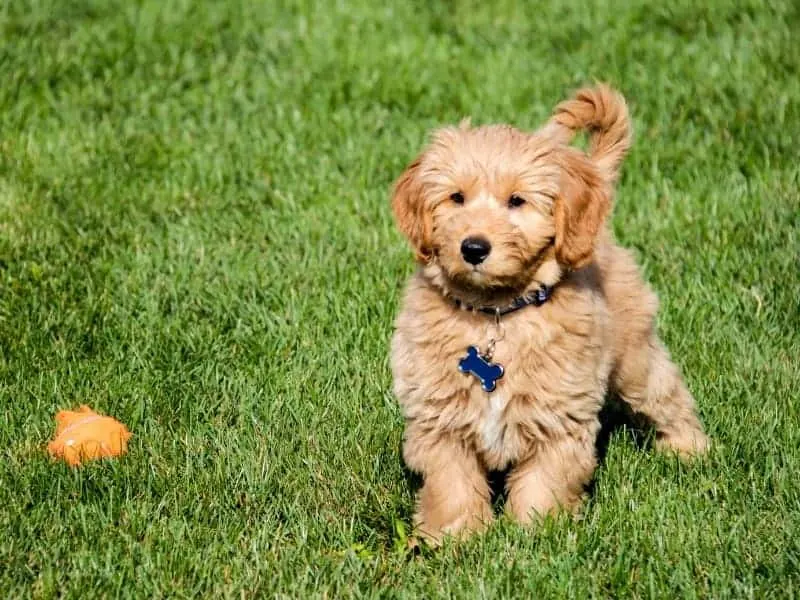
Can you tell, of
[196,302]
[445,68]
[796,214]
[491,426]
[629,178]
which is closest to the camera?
[491,426]

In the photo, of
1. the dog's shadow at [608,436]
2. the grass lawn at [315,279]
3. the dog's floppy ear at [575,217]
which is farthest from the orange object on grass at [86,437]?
the dog's floppy ear at [575,217]

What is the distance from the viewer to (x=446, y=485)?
3992mm

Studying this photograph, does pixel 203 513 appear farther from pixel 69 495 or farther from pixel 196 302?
pixel 196 302

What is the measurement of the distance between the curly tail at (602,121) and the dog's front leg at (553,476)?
3.40ft

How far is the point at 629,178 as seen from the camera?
21.7 feet

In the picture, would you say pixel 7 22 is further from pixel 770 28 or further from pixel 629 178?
pixel 770 28

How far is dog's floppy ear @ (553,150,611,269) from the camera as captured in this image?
152 inches

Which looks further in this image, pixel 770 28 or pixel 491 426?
pixel 770 28

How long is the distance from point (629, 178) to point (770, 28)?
234cm

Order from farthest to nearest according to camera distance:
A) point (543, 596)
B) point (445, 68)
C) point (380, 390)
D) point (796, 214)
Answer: point (445, 68) → point (796, 214) → point (380, 390) → point (543, 596)

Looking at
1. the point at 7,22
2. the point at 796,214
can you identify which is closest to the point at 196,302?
the point at 796,214

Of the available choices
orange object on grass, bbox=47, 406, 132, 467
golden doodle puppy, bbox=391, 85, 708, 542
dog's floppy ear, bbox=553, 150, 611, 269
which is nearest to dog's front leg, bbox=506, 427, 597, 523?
golden doodle puppy, bbox=391, 85, 708, 542

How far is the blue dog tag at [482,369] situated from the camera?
387 centimetres

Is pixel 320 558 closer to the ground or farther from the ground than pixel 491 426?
closer to the ground
